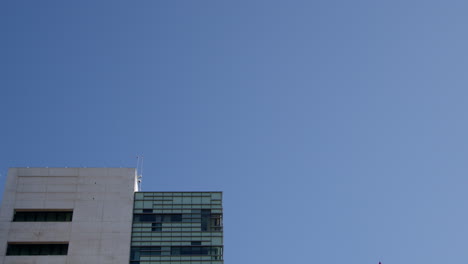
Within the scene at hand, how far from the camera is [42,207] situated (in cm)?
13488

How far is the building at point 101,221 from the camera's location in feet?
432

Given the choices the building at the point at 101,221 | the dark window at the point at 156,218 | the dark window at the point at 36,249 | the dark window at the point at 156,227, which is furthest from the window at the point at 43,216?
the dark window at the point at 156,227

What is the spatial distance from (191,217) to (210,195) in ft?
19.0

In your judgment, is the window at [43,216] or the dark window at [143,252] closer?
the dark window at [143,252]

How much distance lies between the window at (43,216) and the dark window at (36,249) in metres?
4.75

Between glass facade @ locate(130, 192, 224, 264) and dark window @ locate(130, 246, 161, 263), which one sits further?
glass facade @ locate(130, 192, 224, 264)

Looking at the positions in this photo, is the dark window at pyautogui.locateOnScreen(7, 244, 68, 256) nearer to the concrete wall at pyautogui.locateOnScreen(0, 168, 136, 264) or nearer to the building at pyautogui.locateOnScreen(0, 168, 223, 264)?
the building at pyautogui.locateOnScreen(0, 168, 223, 264)

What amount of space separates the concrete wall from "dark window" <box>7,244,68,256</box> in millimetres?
1210

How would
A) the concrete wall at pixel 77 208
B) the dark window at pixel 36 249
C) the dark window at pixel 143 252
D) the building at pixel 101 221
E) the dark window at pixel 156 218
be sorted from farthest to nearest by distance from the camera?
1. the dark window at pixel 156 218
2. the dark window at pixel 143 252
3. the dark window at pixel 36 249
4. the building at pixel 101 221
5. the concrete wall at pixel 77 208

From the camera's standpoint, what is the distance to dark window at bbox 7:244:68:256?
433 ft

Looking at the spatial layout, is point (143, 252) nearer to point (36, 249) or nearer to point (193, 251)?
point (193, 251)

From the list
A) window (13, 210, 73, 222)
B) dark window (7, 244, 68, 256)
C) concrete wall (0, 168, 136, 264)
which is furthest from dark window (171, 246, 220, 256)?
window (13, 210, 73, 222)

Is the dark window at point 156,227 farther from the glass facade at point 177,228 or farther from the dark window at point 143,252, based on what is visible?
the dark window at point 143,252

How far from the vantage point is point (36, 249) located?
132 m
